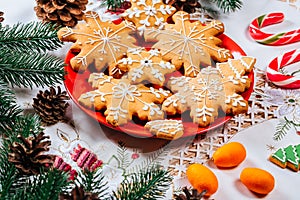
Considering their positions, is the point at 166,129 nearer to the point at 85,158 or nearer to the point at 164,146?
the point at 164,146

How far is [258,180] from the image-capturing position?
3.82 ft

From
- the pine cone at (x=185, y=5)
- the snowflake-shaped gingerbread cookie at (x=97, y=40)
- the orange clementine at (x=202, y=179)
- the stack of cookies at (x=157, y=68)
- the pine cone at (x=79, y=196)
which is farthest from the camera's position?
the pine cone at (x=185, y=5)

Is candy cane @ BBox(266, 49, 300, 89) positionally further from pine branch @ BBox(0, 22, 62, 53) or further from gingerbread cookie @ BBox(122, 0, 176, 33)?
pine branch @ BBox(0, 22, 62, 53)

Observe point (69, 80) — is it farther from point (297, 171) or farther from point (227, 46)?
point (297, 171)

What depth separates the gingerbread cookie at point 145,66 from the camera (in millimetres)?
1320

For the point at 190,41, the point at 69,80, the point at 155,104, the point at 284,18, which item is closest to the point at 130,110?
the point at 155,104

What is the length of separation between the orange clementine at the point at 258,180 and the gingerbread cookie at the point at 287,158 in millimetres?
77

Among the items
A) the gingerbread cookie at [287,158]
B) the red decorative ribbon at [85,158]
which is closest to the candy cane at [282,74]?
the gingerbread cookie at [287,158]

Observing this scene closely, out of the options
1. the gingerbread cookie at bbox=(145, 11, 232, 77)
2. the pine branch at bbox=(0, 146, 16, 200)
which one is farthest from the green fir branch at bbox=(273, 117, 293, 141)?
the pine branch at bbox=(0, 146, 16, 200)

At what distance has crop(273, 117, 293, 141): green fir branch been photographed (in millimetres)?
1309

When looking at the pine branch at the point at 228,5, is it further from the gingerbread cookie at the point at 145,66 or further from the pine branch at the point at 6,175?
the pine branch at the point at 6,175

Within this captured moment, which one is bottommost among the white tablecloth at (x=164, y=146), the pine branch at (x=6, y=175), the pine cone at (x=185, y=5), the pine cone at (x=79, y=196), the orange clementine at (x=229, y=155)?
the white tablecloth at (x=164, y=146)

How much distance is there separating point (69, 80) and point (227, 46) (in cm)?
45

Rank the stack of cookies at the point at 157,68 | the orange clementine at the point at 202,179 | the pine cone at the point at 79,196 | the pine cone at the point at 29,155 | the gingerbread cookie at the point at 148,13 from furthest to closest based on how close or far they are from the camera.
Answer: the gingerbread cookie at the point at 148,13, the stack of cookies at the point at 157,68, the orange clementine at the point at 202,179, the pine cone at the point at 29,155, the pine cone at the point at 79,196
